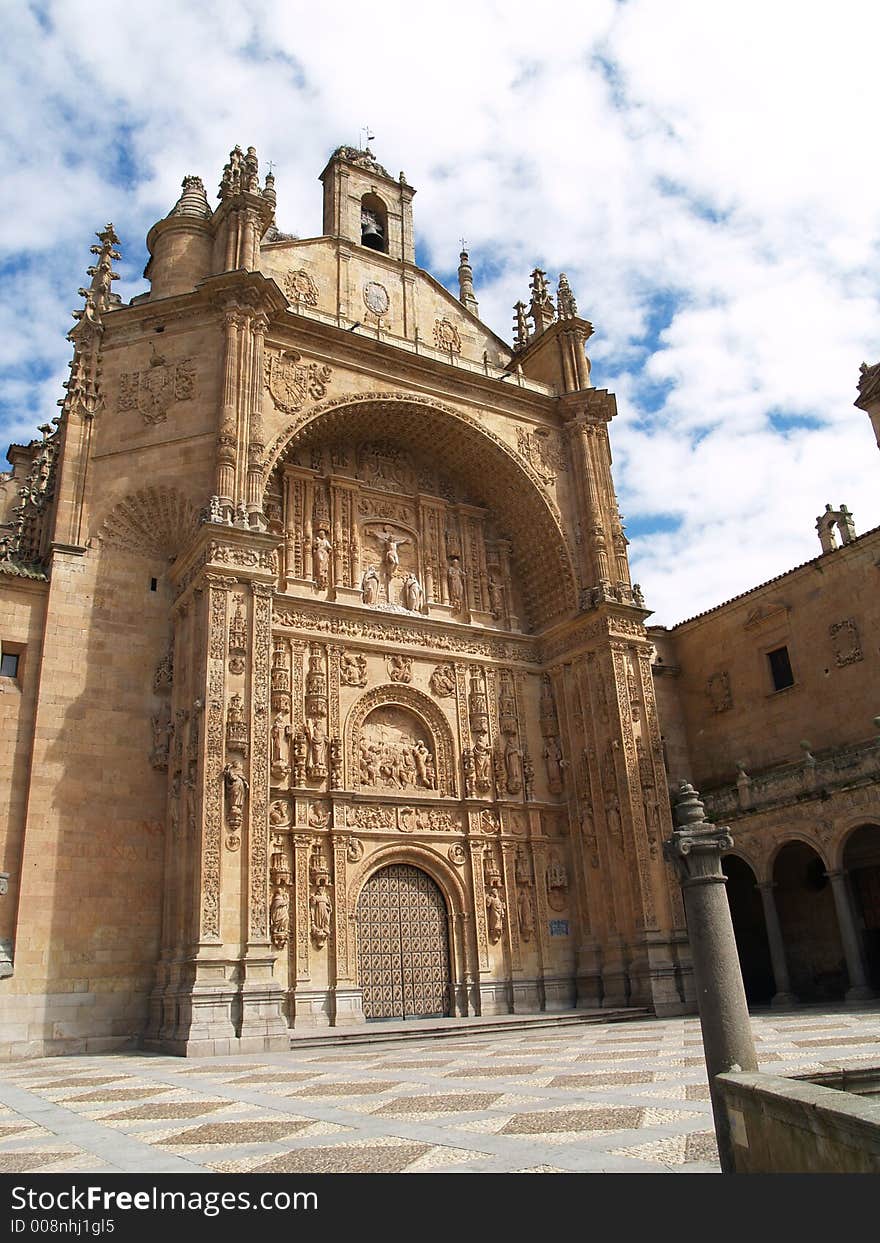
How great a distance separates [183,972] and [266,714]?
4401mm

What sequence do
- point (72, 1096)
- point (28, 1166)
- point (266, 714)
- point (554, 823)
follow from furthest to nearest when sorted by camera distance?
point (554, 823) → point (266, 714) → point (72, 1096) → point (28, 1166)

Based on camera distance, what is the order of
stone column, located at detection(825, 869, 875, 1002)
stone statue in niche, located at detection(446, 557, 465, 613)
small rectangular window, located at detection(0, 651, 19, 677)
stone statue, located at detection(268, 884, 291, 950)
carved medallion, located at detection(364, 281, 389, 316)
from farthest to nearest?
carved medallion, located at detection(364, 281, 389, 316)
stone statue in niche, located at detection(446, 557, 465, 613)
stone column, located at detection(825, 869, 875, 1002)
stone statue, located at detection(268, 884, 291, 950)
small rectangular window, located at detection(0, 651, 19, 677)

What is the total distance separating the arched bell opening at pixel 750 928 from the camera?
22928mm

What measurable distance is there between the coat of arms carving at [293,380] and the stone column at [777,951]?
14617mm

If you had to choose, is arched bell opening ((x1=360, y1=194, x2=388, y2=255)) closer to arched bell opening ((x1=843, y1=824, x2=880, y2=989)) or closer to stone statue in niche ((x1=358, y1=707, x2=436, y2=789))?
stone statue in niche ((x1=358, y1=707, x2=436, y2=789))

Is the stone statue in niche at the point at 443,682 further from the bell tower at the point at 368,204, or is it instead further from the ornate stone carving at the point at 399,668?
the bell tower at the point at 368,204

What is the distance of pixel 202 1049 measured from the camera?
1357 centimetres

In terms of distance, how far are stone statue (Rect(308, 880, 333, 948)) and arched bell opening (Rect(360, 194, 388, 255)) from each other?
661 inches

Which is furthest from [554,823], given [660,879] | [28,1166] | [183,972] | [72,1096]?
[28,1166]

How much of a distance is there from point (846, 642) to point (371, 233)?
1630cm

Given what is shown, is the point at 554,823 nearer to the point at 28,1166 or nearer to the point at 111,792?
the point at 111,792

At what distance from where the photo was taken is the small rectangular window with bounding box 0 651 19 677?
16.5 metres

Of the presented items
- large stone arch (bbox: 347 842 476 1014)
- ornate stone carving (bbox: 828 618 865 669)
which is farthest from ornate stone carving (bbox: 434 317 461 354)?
large stone arch (bbox: 347 842 476 1014)

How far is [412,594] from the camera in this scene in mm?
21750
